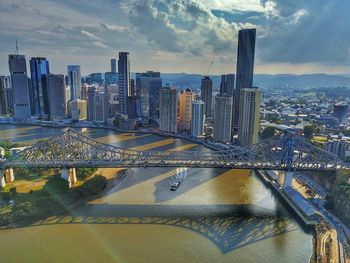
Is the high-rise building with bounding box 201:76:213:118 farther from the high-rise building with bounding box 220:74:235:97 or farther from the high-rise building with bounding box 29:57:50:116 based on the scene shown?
the high-rise building with bounding box 29:57:50:116

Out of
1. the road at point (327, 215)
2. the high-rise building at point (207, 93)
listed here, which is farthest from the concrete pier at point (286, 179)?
the high-rise building at point (207, 93)

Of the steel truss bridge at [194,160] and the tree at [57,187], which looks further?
the steel truss bridge at [194,160]

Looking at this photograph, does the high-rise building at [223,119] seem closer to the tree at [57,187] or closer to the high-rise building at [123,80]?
the tree at [57,187]

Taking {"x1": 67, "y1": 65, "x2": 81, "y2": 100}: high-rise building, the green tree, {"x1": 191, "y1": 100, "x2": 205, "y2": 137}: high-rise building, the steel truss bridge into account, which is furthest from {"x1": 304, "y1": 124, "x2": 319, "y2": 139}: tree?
{"x1": 67, "y1": 65, "x2": 81, "y2": 100}: high-rise building

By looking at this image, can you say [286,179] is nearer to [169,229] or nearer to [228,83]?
[169,229]

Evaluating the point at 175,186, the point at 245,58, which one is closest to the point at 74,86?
the point at 245,58
